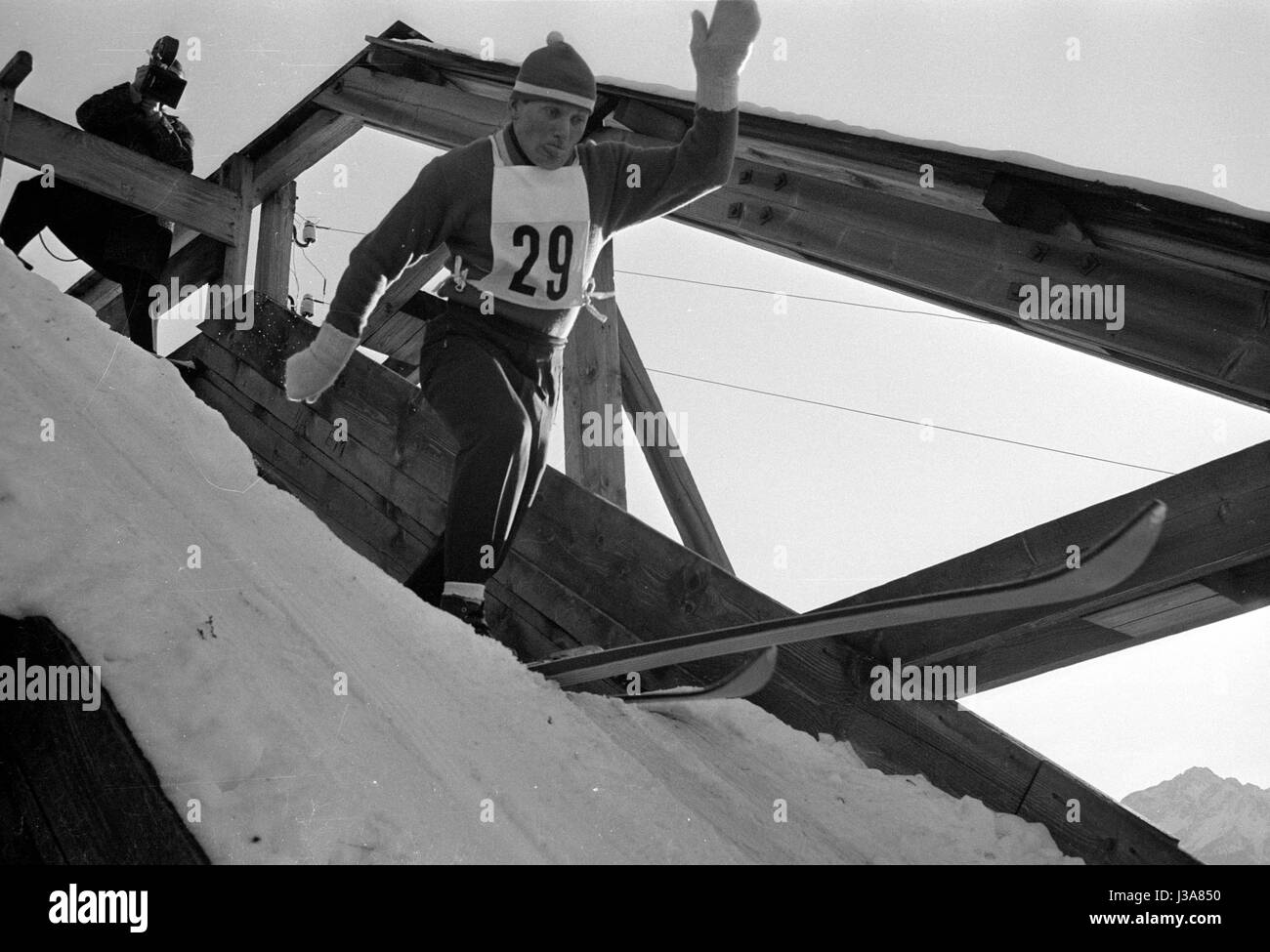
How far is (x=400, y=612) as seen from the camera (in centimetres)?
269

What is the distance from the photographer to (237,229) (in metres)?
6.09

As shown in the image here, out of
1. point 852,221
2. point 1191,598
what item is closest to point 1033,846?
point 1191,598

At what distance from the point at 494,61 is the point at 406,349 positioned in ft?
5.90

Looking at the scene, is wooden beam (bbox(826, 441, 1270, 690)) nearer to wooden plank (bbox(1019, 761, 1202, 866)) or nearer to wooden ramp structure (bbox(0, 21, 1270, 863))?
wooden ramp structure (bbox(0, 21, 1270, 863))

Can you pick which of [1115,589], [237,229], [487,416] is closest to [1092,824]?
[1115,589]

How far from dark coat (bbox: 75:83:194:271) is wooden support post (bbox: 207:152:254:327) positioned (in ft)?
1.23

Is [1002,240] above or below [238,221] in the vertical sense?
below

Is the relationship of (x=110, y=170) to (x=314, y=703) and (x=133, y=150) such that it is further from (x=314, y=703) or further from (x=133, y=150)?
(x=314, y=703)

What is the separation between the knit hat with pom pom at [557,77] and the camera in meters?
2.97

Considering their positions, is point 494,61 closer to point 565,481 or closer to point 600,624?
point 565,481

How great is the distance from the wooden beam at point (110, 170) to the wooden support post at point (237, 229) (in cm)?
17

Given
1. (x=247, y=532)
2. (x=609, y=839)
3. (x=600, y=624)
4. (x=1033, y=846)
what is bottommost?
(x=1033, y=846)

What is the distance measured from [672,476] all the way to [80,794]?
3.42 metres
